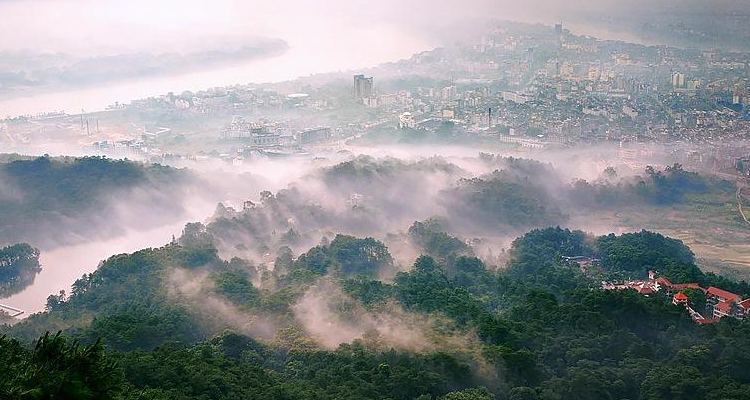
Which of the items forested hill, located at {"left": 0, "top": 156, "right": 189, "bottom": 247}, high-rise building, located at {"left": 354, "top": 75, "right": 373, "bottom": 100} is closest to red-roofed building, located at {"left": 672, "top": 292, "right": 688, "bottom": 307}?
forested hill, located at {"left": 0, "top": 156, "right": 189, "bottom": 247}

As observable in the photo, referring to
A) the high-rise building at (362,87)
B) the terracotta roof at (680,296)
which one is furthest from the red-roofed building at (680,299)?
the high-rise building at (362,87)

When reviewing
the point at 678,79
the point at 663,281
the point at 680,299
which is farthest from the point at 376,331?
the point at 678,79

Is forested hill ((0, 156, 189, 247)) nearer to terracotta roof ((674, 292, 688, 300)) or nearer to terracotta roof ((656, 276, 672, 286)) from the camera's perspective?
terracotta roof ((656, 276, 672, 286))

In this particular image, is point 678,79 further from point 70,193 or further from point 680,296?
point 70,193

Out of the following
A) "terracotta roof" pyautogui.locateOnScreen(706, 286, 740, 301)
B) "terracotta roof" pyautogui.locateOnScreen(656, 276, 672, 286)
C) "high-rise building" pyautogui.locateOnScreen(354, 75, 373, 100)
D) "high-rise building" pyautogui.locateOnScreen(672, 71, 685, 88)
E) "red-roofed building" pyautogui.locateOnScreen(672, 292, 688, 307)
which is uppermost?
"high-rise building" pyautogui.locateOnScreen(672, 71, 685, 88)

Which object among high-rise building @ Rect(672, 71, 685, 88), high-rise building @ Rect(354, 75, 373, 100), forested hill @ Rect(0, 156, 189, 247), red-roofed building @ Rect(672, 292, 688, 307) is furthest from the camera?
high-rise building @ Rect(354, 75, 373, 100)
